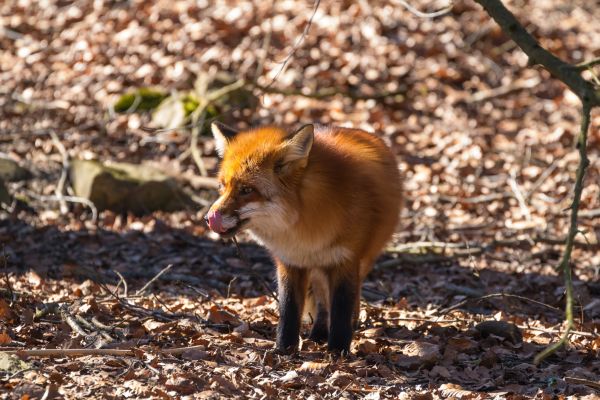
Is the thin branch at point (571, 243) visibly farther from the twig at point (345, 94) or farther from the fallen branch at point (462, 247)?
the twig at point (345, 94)

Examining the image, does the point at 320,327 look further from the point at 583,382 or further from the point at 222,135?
the point at 583,382

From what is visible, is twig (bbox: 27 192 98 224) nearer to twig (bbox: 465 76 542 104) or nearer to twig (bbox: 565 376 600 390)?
twig (bbox: 565 376 600 390)

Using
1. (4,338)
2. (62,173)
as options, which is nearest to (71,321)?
(4,338)

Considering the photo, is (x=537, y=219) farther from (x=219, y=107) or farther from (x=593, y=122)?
(x=219, y=107)

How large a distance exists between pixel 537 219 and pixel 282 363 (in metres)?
5.23

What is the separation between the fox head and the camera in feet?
15.7

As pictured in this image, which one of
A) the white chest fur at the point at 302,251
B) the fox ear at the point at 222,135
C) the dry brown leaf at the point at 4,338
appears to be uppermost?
the fox ear at the point at 222,135

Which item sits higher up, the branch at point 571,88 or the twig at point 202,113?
the branch at point 571,88

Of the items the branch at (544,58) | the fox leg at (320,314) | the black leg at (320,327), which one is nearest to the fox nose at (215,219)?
the fox leg at (320,314)

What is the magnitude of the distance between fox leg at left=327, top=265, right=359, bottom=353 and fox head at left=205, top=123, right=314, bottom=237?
1.83ft

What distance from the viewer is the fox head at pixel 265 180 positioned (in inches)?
189

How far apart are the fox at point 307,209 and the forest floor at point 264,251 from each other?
407 millimetres

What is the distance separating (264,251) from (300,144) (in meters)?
4.00

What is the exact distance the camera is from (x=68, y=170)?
10195 mm
